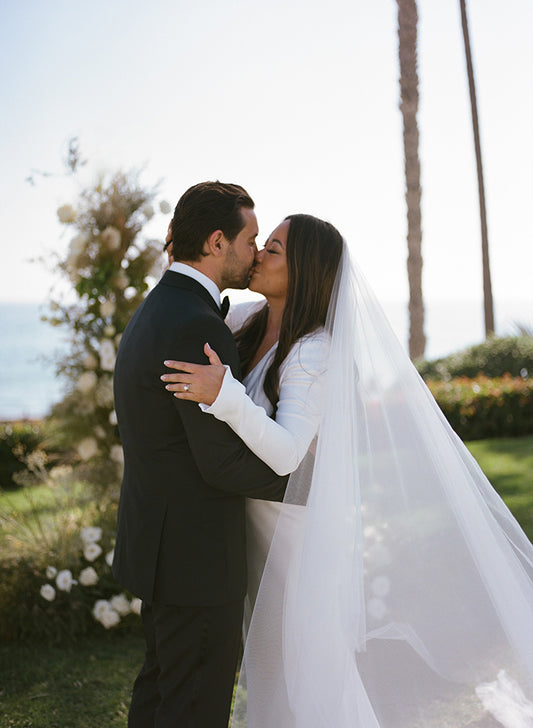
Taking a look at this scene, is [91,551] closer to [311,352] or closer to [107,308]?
[107,308]

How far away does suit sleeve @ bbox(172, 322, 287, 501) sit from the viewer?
2.22m

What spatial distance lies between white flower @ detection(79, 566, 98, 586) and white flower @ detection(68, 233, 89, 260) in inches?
81.3

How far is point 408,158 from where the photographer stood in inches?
492

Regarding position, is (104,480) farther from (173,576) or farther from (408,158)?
(408,158)

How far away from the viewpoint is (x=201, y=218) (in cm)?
249

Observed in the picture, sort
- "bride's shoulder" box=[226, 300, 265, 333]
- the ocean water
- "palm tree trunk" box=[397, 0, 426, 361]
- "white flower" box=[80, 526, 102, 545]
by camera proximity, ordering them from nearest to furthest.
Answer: "bride's shoulder" box=[226, 300, 265, 333] → "white flower" box=[80, 526, 102, 545] → "palm tree trunk" box=[397, 0, 426, 361] → the ocean water

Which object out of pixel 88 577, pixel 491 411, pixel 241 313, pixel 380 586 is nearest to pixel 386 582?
pixel 380 586

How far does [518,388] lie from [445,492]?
8.02 m

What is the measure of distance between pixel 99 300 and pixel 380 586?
3.11 m

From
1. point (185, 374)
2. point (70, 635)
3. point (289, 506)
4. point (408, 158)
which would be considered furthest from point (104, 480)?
point (408, 158)

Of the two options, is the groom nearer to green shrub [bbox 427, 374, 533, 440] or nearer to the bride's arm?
the bride's arm

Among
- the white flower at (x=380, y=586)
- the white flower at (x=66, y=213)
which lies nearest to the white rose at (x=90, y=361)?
the white flower at (x=66, y=213)

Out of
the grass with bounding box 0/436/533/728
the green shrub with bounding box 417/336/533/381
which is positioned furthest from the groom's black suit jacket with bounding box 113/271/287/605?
the green shrub with bounding box 417/336/533/381

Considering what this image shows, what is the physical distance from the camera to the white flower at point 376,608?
2.51 m
